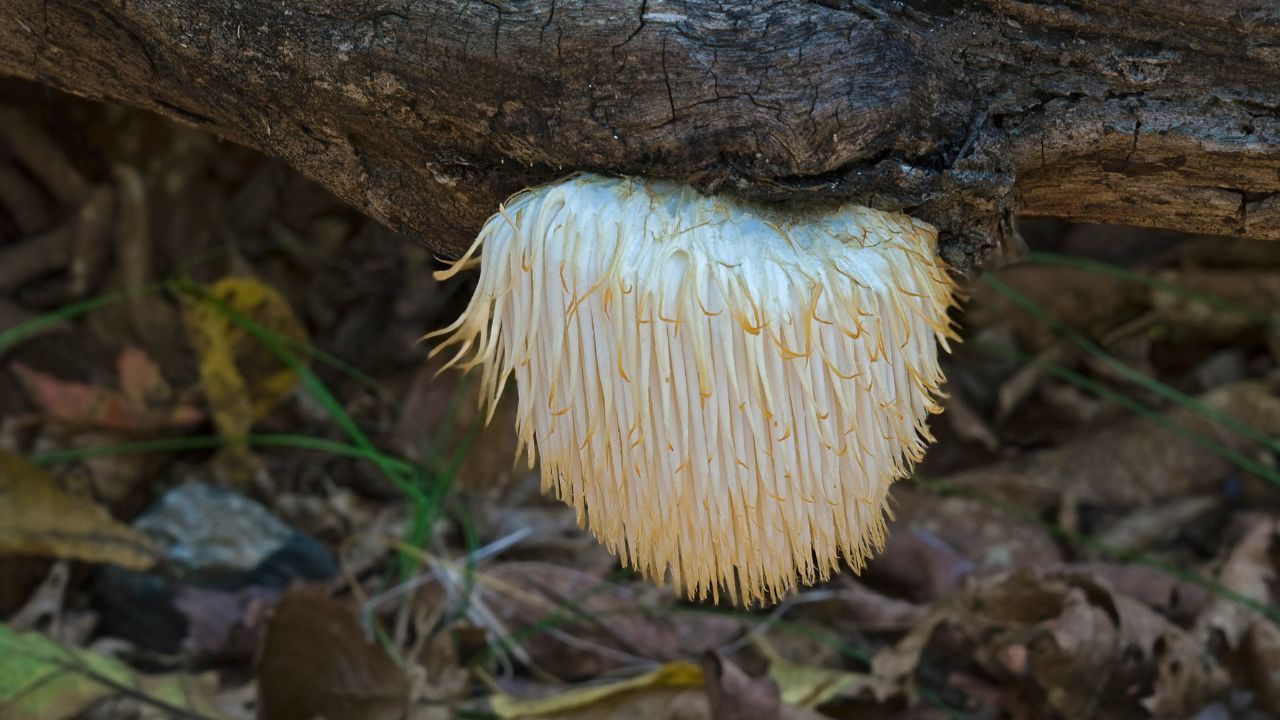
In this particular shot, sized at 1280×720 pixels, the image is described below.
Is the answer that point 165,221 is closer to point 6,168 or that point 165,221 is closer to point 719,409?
point 6,168

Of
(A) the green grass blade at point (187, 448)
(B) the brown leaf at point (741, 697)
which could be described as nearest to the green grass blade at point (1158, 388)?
(B) the brown leaf at point (741, 697)

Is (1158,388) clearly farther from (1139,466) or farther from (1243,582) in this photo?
(1243,582)

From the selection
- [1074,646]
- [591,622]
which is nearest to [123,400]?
[591,622]

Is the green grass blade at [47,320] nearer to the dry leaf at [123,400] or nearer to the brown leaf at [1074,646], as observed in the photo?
the dry leaf at [123,400]

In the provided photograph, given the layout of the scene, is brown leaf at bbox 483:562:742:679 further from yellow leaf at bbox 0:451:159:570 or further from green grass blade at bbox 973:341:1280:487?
green grass blade at bbox 973:341:1280:487

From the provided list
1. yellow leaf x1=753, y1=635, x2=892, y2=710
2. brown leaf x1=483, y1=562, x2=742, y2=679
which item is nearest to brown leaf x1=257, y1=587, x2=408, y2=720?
brown leaf x1=483, y1=562, x2=742, y2=679

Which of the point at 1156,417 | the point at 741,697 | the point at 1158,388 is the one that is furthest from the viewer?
the point at 1156,417

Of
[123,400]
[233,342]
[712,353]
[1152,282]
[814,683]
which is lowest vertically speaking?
[814,683]

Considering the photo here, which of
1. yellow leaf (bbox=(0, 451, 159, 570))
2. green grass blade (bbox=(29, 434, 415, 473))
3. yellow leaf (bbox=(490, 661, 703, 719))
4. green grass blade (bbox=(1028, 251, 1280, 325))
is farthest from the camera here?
green grass blade (bbox=(1028, 251, 1280, 325))
